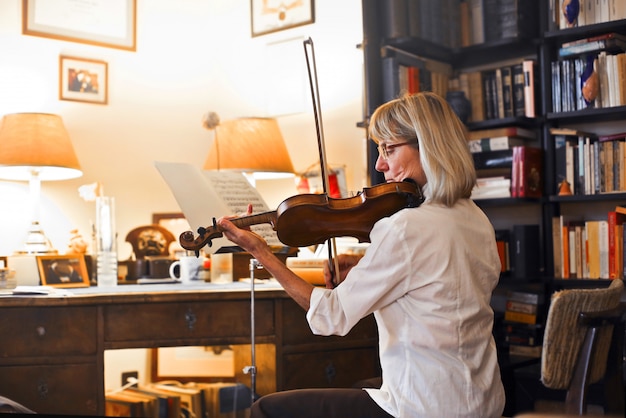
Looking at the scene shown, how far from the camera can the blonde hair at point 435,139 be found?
168cm

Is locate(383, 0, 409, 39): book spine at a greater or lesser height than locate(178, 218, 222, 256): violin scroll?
greater

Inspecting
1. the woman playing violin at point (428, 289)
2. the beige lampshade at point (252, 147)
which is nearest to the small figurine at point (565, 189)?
the beige lampshade at point (252, 147)

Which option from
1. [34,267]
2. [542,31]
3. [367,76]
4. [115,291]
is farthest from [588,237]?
[34,267]

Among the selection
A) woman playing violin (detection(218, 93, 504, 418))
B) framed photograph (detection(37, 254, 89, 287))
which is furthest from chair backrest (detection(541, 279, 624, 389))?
framed photograph (detection(37, 254, 89, 287))

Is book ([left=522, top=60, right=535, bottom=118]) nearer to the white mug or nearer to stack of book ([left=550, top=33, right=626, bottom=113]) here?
stack of book ([left=550, top=33, right=626, bottom=113])

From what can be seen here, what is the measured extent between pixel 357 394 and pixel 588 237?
5.82 ft

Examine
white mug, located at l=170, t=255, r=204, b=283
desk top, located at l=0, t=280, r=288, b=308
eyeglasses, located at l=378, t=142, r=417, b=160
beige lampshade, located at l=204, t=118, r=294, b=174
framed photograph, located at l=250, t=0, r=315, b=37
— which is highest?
framed photograph, located at l=250, t=0, r=315, b=37

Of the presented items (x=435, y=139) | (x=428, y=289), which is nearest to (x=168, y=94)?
(x=435, y=139)

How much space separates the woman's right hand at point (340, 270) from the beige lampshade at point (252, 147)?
1251 mm

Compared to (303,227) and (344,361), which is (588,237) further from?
(303,227)

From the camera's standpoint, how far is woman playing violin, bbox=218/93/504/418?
5.31ft

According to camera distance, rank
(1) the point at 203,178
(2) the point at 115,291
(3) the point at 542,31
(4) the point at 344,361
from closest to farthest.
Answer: (1) the point at 203,178, (2) the point at 115,291, (4) the point at 344,361, (3) the point at 542,31

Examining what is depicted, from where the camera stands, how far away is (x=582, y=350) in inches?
87.0

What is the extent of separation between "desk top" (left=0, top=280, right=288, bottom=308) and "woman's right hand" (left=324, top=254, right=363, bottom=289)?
517mm
